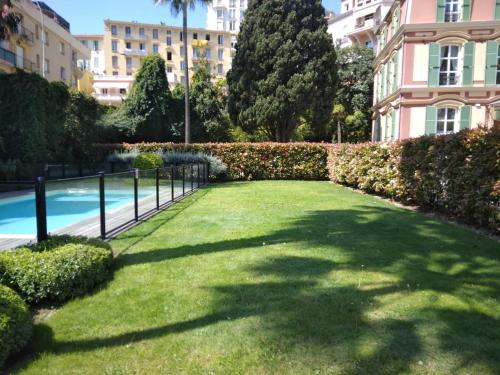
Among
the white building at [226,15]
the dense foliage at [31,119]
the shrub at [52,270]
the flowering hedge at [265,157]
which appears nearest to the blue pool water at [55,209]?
the shrub at [52,270]

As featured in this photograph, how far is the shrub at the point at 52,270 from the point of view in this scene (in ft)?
11.6

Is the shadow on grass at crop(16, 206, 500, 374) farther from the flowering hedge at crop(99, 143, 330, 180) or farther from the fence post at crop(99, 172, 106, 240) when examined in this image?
the flowering hedge at crop(99, 143, 330, 180)

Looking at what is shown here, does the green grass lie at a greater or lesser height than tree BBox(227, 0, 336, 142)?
lesser

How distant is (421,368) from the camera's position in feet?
8.27

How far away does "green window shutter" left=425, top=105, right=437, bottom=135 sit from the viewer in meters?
21.3

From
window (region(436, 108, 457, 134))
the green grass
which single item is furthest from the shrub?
window (region(436, 108, 457, 134))

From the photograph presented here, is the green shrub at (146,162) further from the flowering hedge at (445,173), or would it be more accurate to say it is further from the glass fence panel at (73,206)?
the glass fence panel at (73,206)

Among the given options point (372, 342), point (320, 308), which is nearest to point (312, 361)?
point (372, 342)

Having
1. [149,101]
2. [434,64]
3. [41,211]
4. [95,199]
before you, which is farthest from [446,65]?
[41,211]

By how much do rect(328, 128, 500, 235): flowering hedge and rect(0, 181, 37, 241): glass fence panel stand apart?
6813 mm

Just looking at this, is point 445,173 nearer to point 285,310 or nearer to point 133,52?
point 285,310

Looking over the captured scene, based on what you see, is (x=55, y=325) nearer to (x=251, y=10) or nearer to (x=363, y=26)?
(x=251, y=10)

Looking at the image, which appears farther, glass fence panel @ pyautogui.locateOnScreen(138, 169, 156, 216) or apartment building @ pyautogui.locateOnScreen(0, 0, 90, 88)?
apartment building @ pyautogui.locateOnScreen(0, 0, 90, 88)

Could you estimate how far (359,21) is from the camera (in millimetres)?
50375
